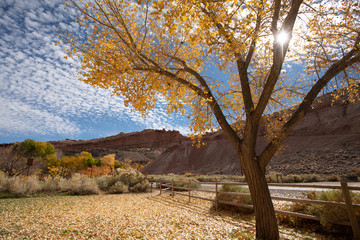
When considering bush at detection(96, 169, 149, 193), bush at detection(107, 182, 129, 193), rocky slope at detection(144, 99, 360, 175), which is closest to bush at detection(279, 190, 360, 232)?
bush at detection(107, 182, 129, 193)

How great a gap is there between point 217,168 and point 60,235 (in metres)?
43.9

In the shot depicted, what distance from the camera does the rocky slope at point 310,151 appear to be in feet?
99.9

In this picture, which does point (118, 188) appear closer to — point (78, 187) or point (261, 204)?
point (78, 187)

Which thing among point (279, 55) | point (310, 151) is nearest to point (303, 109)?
point (279, 55)

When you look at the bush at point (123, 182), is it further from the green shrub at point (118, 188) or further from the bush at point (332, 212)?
the bush at point (332, 212)

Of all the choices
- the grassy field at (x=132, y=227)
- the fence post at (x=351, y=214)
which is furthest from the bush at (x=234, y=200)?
the fence post at (x=351, y=214)

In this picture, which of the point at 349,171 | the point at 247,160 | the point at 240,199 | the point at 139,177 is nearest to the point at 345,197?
the point at 247,160

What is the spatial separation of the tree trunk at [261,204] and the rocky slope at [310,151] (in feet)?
75.1

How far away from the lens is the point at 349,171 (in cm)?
2530

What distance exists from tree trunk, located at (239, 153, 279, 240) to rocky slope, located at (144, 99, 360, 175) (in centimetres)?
2289

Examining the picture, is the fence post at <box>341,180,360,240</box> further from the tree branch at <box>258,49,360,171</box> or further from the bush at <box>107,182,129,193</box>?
the bush at <box>107,182,129,193</box>

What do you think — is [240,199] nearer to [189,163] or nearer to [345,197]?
[345,197]

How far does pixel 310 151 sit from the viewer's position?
35.9 metres

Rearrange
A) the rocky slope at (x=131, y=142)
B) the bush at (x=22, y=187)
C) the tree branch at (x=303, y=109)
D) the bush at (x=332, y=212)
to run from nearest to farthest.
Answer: the tree branch at (x=303, y=109) → the bush at (x=332, y=212) → the bush at (x=22, y=187) → the rocky slope at (x=131, y=142)
